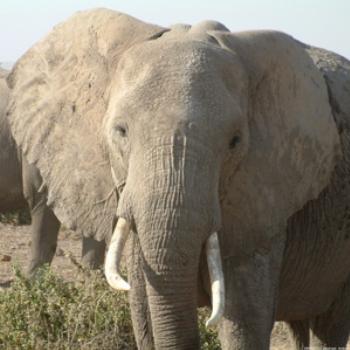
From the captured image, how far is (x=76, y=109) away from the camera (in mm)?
4570

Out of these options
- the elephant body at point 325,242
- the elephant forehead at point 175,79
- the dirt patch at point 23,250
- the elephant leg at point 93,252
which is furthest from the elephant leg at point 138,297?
the dirt patch at point 23,250

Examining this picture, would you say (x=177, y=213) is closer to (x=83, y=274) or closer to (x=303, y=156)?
(x=303, y=156)

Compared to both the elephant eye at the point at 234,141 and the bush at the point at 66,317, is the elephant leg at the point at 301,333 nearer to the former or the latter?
the bush at the point at 66,317

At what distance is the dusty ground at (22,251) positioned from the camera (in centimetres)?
951

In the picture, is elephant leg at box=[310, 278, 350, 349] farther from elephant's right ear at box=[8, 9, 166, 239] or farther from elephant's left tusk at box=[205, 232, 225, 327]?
elephant's left tusk at box=[205, 232, 225, 327]

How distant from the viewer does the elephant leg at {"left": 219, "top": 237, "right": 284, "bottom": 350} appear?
451 cm

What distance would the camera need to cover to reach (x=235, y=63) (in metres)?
4.29

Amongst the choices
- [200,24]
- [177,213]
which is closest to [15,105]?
[200,24]

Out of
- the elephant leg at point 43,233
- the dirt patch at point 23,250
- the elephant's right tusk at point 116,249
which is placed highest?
the elephant's right tusk at point 116,249

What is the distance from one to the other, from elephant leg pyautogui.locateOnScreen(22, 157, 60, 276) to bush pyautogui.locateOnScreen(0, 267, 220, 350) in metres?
2.81

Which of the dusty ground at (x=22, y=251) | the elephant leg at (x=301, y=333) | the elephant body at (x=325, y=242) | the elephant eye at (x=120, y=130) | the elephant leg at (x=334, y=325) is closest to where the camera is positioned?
the elephant eye at (x=120, y=130)

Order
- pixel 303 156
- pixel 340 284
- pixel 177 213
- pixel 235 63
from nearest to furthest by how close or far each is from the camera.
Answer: pixel 177 213 → pixel 235 63 → pixel 303 156 → pixel 340 284

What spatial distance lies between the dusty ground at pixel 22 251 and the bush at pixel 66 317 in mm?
1512

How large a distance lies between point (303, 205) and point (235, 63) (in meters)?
0.69
